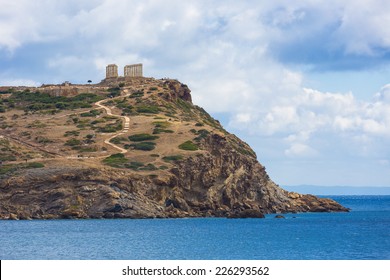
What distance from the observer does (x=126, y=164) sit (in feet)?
370

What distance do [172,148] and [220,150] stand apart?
7367 mm

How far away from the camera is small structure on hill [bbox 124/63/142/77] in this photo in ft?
589

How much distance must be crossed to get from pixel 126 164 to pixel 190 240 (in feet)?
131

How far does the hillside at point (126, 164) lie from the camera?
336ft

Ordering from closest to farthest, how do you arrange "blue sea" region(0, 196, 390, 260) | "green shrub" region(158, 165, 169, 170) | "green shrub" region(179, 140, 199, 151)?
"blue sea" region(0, 196, 390, 260), "green shrub" region(158, 165, 169, 170), "green shrub" region(179, 140, 199, 151)

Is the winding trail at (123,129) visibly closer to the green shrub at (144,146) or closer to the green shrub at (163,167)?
the green shrub at (144,146)

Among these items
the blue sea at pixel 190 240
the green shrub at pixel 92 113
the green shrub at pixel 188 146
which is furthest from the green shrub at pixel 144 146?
the green shrub at pixel 92 113

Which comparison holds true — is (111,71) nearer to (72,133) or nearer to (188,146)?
(72,133)

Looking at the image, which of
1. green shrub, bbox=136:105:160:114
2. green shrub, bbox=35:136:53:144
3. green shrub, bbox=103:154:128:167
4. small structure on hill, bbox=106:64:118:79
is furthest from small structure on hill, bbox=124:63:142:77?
green shrub, bbox=103:154:128:167

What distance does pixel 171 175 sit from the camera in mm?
110500

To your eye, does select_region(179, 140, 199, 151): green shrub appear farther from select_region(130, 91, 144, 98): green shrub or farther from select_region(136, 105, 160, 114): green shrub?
select_region(130, 91, 144, 98): green shrub

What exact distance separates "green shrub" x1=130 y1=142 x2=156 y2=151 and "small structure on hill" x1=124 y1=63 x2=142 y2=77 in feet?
187


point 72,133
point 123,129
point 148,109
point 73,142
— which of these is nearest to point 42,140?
point 72,133

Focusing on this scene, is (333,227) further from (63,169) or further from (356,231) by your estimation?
(63,169)
